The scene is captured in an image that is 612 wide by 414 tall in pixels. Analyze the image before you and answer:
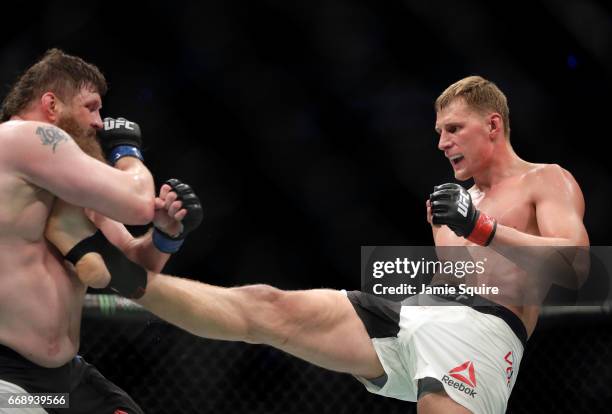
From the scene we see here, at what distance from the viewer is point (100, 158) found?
6.36 feet

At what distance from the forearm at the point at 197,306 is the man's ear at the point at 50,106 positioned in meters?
0.45

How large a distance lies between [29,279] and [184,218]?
36 centimetres

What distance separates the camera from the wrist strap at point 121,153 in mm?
1938

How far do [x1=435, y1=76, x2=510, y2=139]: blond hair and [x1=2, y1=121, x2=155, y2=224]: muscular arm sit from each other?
1.28 metres

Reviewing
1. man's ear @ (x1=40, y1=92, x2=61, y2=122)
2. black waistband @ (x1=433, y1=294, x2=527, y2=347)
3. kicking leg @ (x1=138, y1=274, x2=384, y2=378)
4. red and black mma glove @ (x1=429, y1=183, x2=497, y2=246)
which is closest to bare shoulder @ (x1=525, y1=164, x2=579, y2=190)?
red and black mma glove @ (x1=429, y1=183, x2=497, y2=246)

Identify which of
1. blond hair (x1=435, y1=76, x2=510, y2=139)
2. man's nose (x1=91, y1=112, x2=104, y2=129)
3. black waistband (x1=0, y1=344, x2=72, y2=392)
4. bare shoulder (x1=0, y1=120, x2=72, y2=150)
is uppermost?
blond hair (x1=435, y1=76, x2=510, y2=139)

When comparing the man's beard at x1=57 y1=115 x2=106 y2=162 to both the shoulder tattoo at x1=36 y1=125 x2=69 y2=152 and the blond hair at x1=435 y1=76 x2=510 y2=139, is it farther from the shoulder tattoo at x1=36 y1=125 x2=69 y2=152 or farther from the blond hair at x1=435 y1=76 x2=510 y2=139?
the blond hair at x1=435 y1=76 x2=510 y2=139

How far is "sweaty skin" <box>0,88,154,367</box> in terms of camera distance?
174cm

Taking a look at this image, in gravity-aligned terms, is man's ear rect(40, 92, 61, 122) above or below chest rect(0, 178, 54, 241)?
above

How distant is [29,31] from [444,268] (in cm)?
224

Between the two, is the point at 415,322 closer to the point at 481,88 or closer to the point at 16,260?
the point at 481,88

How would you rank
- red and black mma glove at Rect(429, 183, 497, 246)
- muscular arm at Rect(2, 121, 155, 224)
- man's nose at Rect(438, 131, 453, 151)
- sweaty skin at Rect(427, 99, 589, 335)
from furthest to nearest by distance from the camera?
man's nose at Rect(438, 131, 453, 151), sweaty skin at Rect(427, 99, 589, 335), red and black mma glove at Rect(429, 183, 497, 246), muscular arm at Rect(2, 121, 155, 224)

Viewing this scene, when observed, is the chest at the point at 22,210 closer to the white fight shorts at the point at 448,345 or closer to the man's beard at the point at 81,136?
the man's beard at the point at 81,136

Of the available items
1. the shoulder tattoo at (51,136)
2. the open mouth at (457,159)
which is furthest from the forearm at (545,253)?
the shoulder tattoo at (51,136)
